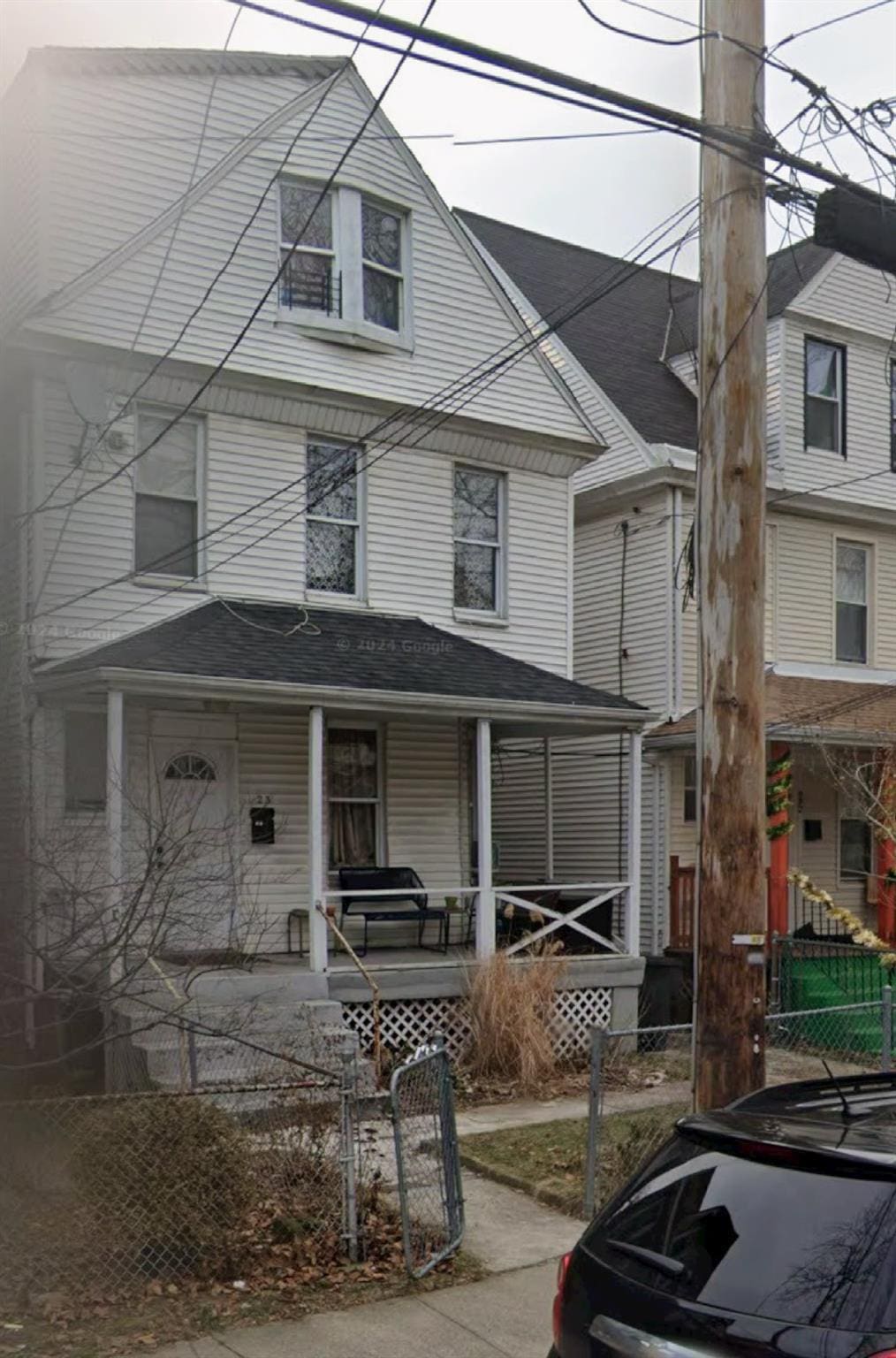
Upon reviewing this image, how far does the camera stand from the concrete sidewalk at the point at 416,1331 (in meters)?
6.08

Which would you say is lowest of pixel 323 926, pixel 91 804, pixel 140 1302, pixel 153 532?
pixel 140 1302

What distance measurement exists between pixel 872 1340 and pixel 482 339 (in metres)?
13.9

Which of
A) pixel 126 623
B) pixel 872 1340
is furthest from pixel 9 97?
pixel 872 1340

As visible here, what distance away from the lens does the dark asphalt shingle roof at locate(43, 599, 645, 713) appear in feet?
40.4

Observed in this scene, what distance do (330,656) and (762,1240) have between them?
402 inches

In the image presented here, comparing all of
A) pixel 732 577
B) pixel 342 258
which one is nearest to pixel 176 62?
pixel 342 258

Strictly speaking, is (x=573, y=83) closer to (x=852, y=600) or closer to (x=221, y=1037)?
(x=221, y=1037)

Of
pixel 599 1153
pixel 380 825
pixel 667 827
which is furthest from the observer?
pixel 667 827

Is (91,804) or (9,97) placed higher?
(9,97)

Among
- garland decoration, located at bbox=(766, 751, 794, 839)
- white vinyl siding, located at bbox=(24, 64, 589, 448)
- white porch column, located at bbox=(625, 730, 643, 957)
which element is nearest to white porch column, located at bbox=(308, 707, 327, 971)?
white porch column, located at bbox=(625, 730, 643, 957)

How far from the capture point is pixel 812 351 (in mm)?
19516

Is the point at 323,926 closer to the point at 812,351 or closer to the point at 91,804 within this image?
the point at 91,804

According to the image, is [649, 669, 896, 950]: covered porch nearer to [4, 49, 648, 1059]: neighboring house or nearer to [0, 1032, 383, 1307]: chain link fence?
[4, 49, 648, 1059]: neighboring house

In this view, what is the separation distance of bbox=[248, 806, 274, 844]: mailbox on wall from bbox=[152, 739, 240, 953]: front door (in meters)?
0.23
